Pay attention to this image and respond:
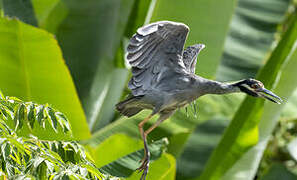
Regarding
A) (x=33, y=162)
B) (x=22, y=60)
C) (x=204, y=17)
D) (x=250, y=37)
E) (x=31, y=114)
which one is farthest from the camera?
(x=250, y=37)

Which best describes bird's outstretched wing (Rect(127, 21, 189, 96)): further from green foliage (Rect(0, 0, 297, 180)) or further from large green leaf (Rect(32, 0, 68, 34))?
large green leaf (Rect(32, 0, 68, 34))

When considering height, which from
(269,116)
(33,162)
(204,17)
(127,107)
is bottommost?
(269,116)

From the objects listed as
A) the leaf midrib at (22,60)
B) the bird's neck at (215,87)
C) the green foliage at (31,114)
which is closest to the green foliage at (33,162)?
the green foliage at (31,114)

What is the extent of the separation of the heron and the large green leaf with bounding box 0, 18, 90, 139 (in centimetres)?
141

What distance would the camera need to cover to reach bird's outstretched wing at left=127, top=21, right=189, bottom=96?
3.12 meters

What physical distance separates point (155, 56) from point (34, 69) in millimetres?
1613

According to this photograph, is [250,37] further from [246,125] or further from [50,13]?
[50,13]

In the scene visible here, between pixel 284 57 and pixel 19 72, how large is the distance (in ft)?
6.58

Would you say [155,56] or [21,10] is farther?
[21,10]

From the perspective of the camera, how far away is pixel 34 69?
455 cm

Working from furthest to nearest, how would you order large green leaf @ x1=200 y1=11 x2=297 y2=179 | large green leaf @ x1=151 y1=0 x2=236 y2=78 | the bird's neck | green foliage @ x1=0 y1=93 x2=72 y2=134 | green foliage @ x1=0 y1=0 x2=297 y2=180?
large green leaf @ x1=151 y1=0 x2=236 y2=78 < large green leaf @ x1=200 y1=11 x2=297 y2=179 < green foliage @ x1=0 y1=0 x2=297 y2=180 < the bird's neck < green foliage @ x1=0 y1=93 x2=72 y2=134

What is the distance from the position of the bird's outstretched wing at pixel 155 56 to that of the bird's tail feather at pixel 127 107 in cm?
6

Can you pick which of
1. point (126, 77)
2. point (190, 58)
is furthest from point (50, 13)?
point (190, 58)

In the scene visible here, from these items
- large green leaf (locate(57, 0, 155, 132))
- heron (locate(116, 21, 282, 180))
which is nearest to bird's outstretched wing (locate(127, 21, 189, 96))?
heron (locate(116, 21, 282, 180))
